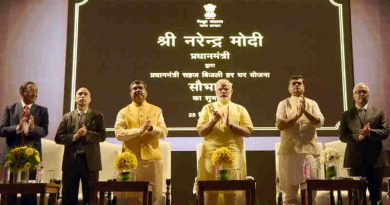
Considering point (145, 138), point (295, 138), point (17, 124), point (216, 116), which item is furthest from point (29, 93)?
point (295, 138)

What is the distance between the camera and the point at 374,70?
20.1 feet

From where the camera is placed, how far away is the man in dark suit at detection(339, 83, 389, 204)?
4500 mm

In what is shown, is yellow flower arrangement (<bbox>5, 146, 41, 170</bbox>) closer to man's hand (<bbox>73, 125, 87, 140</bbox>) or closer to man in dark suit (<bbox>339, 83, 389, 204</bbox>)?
man's hand (<bbox>73, 125, 87, 140</bbox>)

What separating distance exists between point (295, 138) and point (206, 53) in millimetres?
1855

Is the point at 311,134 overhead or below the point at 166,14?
below

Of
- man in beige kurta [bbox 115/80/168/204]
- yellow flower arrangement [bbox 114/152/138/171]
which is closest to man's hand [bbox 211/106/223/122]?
man in beige kurta [bbox 115/80/168/204]

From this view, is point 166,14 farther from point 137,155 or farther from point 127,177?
point 127,177

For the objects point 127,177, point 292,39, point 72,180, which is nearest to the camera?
point 127,177

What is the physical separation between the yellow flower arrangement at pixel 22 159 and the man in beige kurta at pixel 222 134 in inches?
56.8

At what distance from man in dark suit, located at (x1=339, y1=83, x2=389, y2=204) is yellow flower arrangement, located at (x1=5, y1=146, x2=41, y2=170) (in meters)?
2.71

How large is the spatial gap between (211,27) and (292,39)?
98 centimetres

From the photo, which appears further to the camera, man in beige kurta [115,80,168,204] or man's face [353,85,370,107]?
man's face [353,85,370,107]

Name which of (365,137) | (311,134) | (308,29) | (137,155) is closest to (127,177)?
(137,155)

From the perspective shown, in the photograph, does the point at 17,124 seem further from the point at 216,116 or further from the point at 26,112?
the point at 216,116
